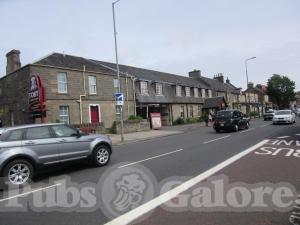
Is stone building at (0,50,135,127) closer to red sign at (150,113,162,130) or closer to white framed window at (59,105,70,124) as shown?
white framed window at (59,105,70,124)

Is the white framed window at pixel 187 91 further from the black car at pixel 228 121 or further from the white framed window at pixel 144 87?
the black car at pixel 228 121

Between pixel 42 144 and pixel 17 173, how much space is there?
1074 millimetres

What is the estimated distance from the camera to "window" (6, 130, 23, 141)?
8831 mm

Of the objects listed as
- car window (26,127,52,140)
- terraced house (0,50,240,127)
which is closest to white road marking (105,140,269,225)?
car window (26,127,52,140)

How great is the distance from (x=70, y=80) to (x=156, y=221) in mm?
23089

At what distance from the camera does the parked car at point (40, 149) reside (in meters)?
8.53

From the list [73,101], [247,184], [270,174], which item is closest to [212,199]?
[247,184]

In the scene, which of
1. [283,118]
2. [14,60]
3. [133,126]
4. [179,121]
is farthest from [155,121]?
[14,60]

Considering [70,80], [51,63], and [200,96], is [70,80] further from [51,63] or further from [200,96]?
[200,96]

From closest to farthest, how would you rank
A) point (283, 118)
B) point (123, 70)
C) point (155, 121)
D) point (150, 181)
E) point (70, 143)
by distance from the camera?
point (150, 181)
point (70, 143)
point (283, 118)
point (155, 121)
point (123, 70)

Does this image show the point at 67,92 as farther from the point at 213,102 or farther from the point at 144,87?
the point at 213,102

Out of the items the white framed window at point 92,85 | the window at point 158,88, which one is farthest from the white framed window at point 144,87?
the white framed window at point 92,85

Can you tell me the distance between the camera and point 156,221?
5109mm

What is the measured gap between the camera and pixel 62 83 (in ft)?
86.6
